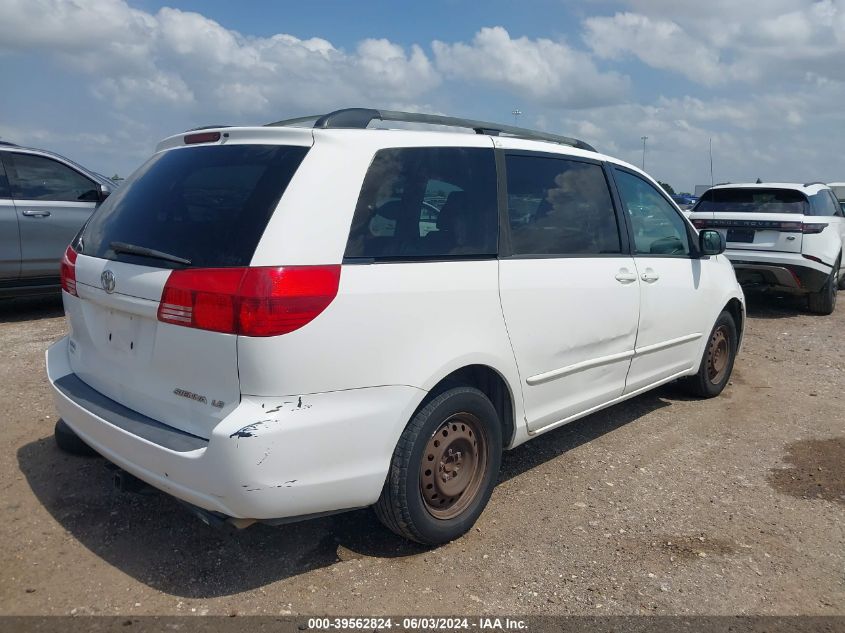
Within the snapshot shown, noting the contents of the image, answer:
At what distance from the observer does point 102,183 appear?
7.88 meters

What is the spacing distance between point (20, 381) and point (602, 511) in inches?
170

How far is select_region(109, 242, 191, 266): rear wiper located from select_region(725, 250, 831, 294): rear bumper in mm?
7937

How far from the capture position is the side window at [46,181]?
7223 millimetres

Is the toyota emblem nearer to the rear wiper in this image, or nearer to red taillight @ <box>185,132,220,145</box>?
the rear wiper

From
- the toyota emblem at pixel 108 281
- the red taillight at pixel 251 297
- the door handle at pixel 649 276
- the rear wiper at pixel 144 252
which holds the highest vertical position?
the rear wiper at pixel 144 252

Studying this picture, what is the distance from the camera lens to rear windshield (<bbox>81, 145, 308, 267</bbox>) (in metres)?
2.57

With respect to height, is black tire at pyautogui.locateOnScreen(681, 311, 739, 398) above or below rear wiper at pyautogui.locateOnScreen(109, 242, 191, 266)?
below

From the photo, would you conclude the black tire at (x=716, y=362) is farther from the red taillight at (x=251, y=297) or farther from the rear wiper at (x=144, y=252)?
the rear wiper at (x=144, y=252)

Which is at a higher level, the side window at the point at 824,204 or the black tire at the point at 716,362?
the side window at the point at 824,204

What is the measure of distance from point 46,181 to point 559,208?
6149mm

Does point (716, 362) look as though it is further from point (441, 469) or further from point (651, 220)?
point (441, 469)

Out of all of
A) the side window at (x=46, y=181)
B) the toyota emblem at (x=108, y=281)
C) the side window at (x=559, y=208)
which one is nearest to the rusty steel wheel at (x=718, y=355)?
the side window at (x=559, y=208)

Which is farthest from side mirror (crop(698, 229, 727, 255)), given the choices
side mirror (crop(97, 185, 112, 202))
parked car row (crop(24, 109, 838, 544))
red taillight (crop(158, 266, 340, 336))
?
side mirror (crop(97, 185, 112, 202))

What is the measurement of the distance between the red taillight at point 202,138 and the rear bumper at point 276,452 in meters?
1.22
